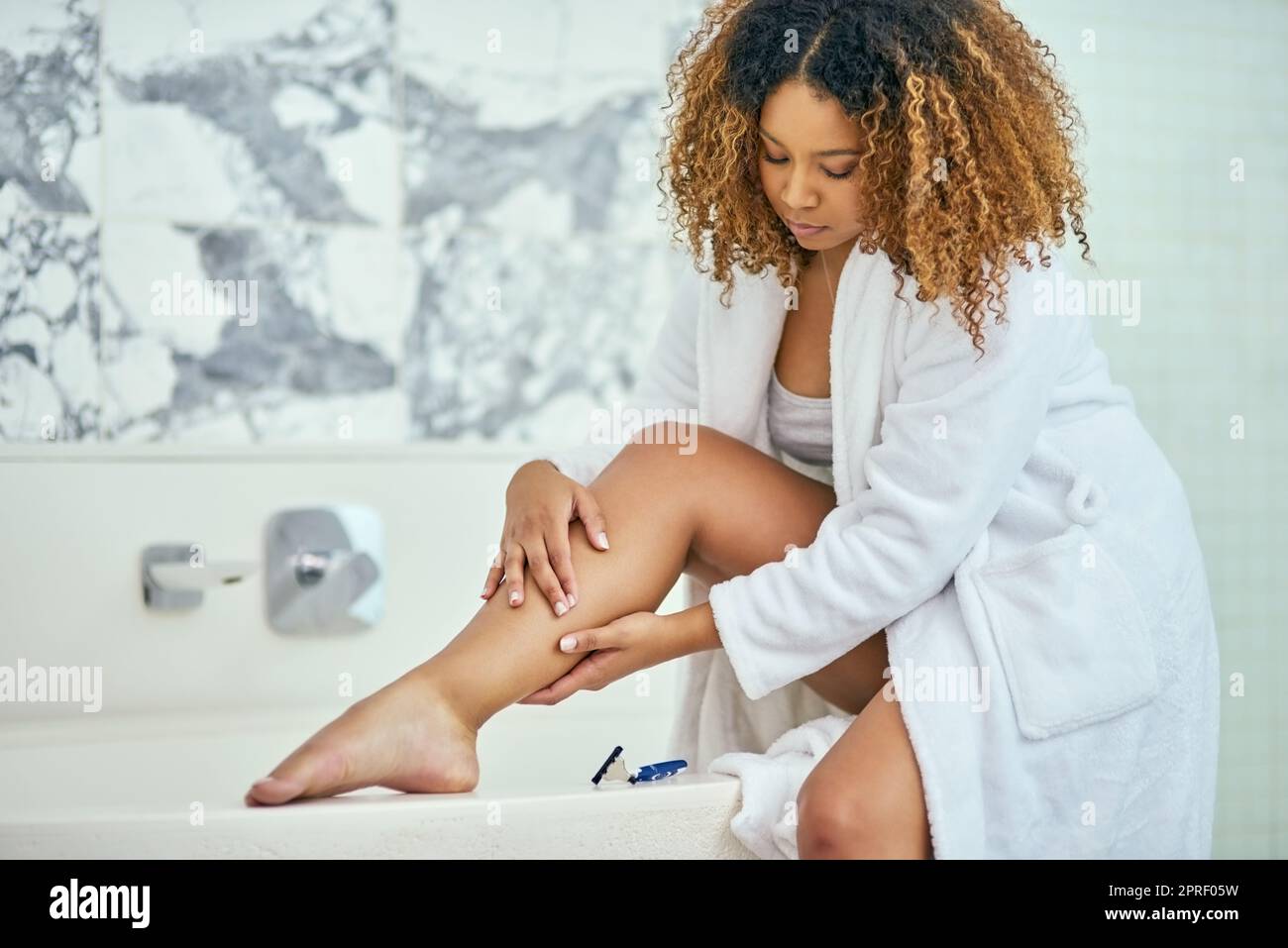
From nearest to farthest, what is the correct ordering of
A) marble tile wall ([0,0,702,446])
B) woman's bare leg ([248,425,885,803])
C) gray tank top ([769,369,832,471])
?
woman's bare leg ([248,425,885,803]) → gray tank top ([769,369,832,471]) → marble tile wall ([0,0,702,446])

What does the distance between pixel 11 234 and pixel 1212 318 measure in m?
1.70

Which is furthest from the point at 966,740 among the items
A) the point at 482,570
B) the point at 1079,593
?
the point at 482,570

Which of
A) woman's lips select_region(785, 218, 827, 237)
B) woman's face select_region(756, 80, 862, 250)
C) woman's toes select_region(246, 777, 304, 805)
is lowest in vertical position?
woman's toes select_region(246, 777, 304, 805)

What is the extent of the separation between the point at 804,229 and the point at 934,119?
0.49 ft

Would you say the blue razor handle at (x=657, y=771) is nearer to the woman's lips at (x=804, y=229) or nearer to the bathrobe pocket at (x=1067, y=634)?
the bathrobe pocket at (x=1067, y=634)

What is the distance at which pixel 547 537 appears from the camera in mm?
1266

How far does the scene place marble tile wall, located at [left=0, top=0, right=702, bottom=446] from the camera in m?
1.95

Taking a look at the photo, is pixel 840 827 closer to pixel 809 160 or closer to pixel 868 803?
pixel 868 803

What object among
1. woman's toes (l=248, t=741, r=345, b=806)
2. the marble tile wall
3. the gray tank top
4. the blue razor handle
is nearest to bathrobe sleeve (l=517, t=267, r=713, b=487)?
the gray tank top

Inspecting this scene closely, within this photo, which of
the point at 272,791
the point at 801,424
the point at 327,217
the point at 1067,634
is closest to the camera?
the point at 272,791

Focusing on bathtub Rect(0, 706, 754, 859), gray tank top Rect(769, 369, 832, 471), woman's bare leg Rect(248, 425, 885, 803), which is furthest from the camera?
gray tank top Rect(769, 369, 832, 471)

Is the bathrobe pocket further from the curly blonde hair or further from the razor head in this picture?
the razor head

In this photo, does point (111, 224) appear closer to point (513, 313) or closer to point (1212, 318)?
point (513, 313)

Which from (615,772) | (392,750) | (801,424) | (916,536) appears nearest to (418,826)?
(392,750)
